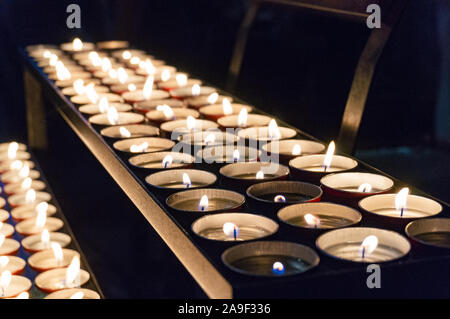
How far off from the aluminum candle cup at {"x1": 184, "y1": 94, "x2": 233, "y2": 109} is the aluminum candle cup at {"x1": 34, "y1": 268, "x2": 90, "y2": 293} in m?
0.75

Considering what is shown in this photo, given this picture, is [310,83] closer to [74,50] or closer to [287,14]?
[287,14]

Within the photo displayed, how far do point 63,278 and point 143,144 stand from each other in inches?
23.1

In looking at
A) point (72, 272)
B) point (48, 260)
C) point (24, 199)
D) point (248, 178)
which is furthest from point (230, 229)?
point (24, 199)

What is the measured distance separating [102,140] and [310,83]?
9.49ft

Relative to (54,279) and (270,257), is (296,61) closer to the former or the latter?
(54,279)

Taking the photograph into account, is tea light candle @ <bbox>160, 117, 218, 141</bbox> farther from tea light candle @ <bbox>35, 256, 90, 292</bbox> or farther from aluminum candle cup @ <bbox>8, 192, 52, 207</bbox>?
aluminum candle cup @ <bbox>8, 192, 52, 207</bbox>

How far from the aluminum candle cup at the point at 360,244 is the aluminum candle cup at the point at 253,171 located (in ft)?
1.06

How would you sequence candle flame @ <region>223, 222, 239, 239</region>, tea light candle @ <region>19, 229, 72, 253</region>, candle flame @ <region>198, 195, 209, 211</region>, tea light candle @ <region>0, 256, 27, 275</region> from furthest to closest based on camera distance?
tea light candle @ <region>19, 229, 72, 253</region>
tea light candle @ <region>0, 256, 27, 275</region>
candle flame @ <region>198, 195, 209, 211</region>
candle flame @ <region>223, 222, 239, 239</region>

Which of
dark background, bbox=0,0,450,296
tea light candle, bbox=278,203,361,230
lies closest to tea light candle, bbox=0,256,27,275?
tea light candle, bbox=278,203,361,230

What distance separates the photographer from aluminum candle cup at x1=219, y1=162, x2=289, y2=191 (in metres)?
1.56

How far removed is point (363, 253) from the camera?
1.20 m

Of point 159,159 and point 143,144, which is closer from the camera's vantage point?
point 159,159

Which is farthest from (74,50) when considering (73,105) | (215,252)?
(215,252)

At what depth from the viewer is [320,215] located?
4.57ft
